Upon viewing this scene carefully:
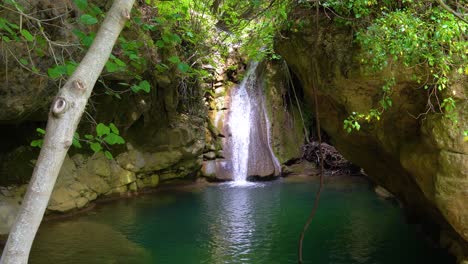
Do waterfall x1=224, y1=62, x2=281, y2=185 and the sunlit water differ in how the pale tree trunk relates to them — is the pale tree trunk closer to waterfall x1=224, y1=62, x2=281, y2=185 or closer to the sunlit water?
the sunlit water

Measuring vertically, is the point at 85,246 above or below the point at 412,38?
below

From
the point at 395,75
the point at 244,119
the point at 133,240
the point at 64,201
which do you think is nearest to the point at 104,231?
the point at 133,240

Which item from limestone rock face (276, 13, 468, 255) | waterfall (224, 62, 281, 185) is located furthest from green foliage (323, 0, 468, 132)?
waterfall (224, 62, 281, 185)

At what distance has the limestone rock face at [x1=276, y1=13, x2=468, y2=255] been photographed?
4.64 meters

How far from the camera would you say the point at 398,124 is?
227 inches

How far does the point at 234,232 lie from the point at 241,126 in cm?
771

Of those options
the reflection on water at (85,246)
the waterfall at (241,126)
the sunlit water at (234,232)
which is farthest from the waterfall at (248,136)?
the reflection on water at (85,246)

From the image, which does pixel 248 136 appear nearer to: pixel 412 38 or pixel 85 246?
pixel 85 246

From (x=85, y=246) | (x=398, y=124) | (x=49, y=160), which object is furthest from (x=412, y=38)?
(x=85, y=246)

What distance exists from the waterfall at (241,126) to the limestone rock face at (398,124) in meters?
7.14

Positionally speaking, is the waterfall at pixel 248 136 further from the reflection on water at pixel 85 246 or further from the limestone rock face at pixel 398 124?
the limestone rock face at pixel 398 124

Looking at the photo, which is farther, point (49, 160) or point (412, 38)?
point (412, 38)

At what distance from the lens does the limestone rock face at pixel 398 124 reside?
4.64 meters

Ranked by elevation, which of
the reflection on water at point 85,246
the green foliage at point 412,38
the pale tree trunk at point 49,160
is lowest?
the reflection on water at point 85,246
